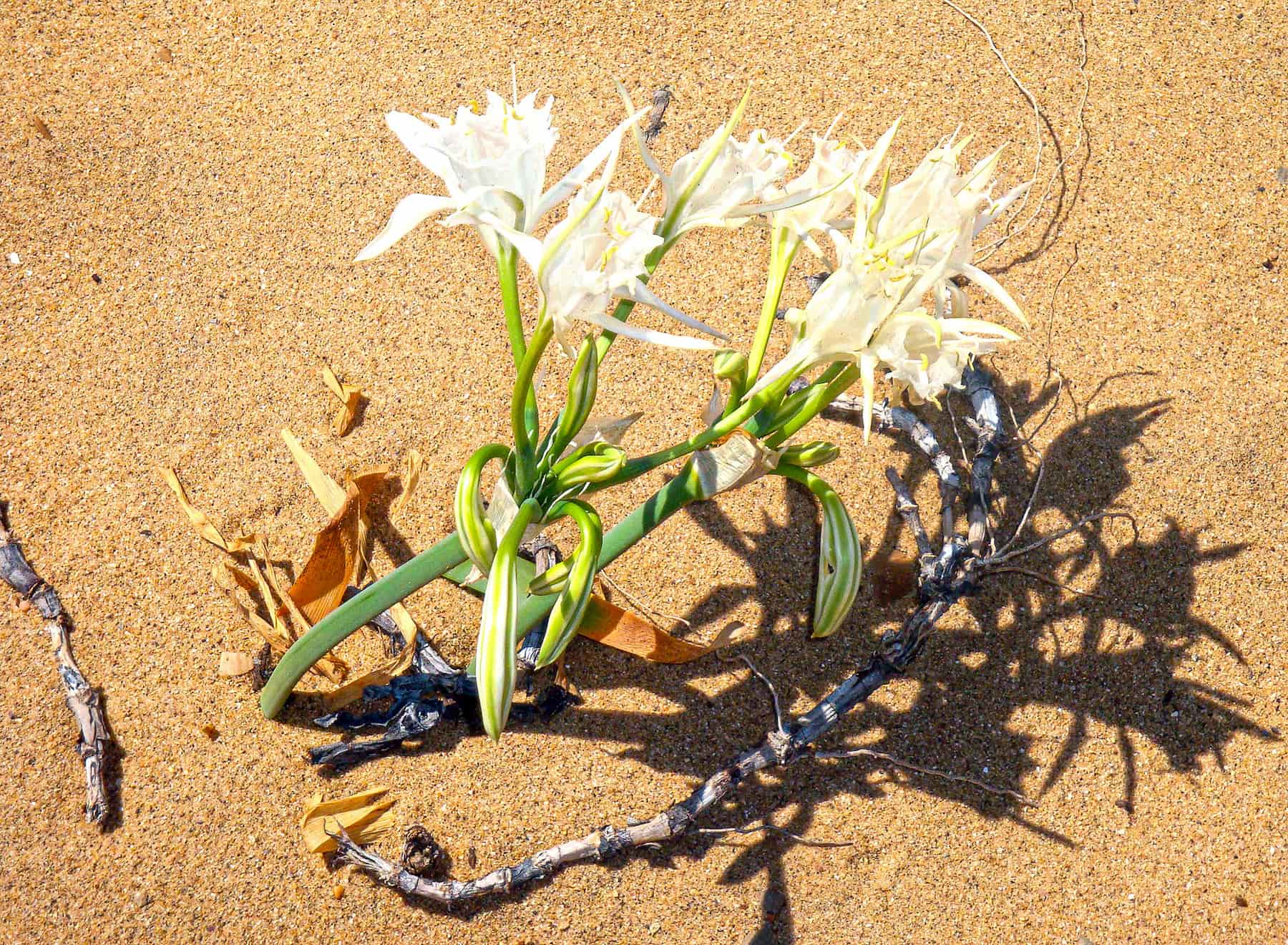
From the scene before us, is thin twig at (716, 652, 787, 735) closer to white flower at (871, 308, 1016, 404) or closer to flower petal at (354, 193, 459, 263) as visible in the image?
white flower at (871, 308, 1016, 404)

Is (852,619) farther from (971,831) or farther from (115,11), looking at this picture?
(115,11)

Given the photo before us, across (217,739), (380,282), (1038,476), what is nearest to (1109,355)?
(1038,476)

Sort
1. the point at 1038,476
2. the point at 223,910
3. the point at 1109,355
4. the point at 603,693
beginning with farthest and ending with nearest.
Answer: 1. the point at 1109,355
2. the point at 1038,476
3. the point at 603,693
4. the point at 223,910

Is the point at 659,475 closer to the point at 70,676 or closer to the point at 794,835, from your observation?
the point at 794,835

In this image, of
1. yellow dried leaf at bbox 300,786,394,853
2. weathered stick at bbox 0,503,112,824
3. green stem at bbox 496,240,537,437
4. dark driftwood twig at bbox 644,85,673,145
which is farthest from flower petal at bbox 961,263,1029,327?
weathered stick at bbox 0,503,112,824

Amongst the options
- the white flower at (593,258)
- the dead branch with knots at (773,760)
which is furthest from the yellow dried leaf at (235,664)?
the white flower at (593,258)

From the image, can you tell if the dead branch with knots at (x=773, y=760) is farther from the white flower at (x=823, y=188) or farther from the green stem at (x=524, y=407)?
the green stem at (x=524, y=407)

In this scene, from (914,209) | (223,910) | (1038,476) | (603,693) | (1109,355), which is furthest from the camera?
(1109,355)
